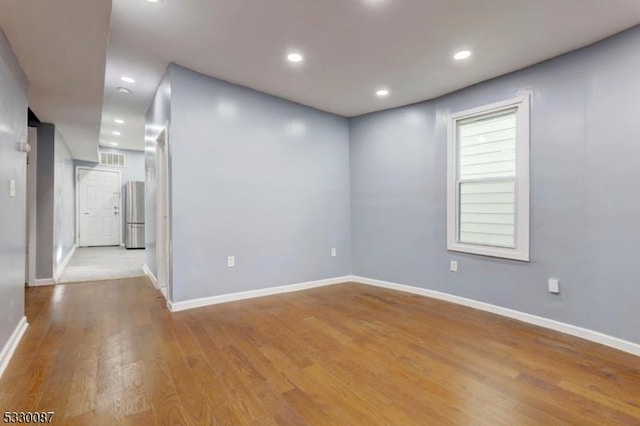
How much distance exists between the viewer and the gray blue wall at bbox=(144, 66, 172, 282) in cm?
343

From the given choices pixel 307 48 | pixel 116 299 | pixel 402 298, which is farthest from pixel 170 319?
pixel 307 48

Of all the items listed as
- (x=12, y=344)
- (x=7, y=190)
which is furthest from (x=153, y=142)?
(x=12, y=344)

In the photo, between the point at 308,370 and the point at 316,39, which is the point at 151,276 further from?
the point at 316,39

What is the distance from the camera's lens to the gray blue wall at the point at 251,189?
11.0 feet

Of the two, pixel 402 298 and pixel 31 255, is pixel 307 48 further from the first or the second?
pixel 31 255

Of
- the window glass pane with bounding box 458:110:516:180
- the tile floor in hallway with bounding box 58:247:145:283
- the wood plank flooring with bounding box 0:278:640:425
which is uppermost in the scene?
the window glass pane with bounding box 458:110:516:180

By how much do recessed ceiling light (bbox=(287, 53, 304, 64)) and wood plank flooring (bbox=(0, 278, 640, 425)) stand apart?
2618 mm

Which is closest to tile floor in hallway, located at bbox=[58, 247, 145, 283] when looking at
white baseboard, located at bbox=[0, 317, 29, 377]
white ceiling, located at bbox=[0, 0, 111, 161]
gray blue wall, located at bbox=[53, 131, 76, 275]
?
gray blue wall, located at bbox=[53, 131, 76, 275]

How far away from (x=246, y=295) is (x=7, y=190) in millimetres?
2376

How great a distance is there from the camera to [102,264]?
595 centimetres

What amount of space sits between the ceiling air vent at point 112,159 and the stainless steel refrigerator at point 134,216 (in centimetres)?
84

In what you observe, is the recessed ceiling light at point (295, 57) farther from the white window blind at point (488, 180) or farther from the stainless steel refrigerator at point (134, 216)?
the stainless steel refrigerator at point (134, 216)

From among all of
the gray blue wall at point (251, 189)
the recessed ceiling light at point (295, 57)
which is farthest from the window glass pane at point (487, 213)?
the recessed ceiling light at point (295, 57)

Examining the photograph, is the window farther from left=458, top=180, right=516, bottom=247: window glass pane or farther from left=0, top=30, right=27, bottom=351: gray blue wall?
left=0, top=30, right=27, bottom=351: gray blue wall
